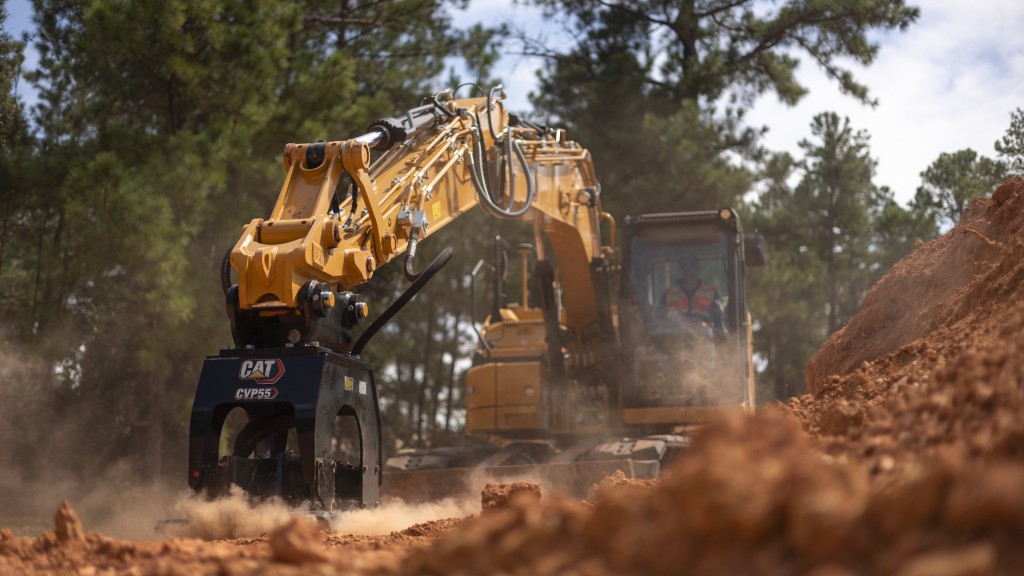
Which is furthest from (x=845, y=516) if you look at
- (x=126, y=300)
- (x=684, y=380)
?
(x=126, y=300)

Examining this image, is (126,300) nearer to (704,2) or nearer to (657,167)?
(657,167)

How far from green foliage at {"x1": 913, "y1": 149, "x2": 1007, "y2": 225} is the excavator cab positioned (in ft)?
22.2

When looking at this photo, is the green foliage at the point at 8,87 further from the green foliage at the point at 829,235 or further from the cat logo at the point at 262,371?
the green foliage at the point at 829,235

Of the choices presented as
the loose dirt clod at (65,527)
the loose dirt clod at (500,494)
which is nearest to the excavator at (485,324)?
the loose dirt clod at (500,494)

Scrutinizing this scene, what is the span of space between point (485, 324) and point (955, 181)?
492 inches

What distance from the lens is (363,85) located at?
52.3 ft

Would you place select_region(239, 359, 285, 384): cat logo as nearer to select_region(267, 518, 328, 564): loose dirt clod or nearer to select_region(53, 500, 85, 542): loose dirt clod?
select_region(53, 500, 85, 542): loose dirt clod

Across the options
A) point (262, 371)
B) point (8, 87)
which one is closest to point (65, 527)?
point (262, 371)

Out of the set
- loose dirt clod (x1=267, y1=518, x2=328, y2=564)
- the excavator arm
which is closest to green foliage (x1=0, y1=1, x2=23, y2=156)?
the excavator arm

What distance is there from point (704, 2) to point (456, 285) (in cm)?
810

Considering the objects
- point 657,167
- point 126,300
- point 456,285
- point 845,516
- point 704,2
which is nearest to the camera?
point 845,516

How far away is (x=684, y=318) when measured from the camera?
11.0 meters

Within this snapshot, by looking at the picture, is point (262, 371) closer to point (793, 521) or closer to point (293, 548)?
point (293, 548)

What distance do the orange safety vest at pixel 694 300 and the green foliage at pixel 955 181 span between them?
6905 mm
